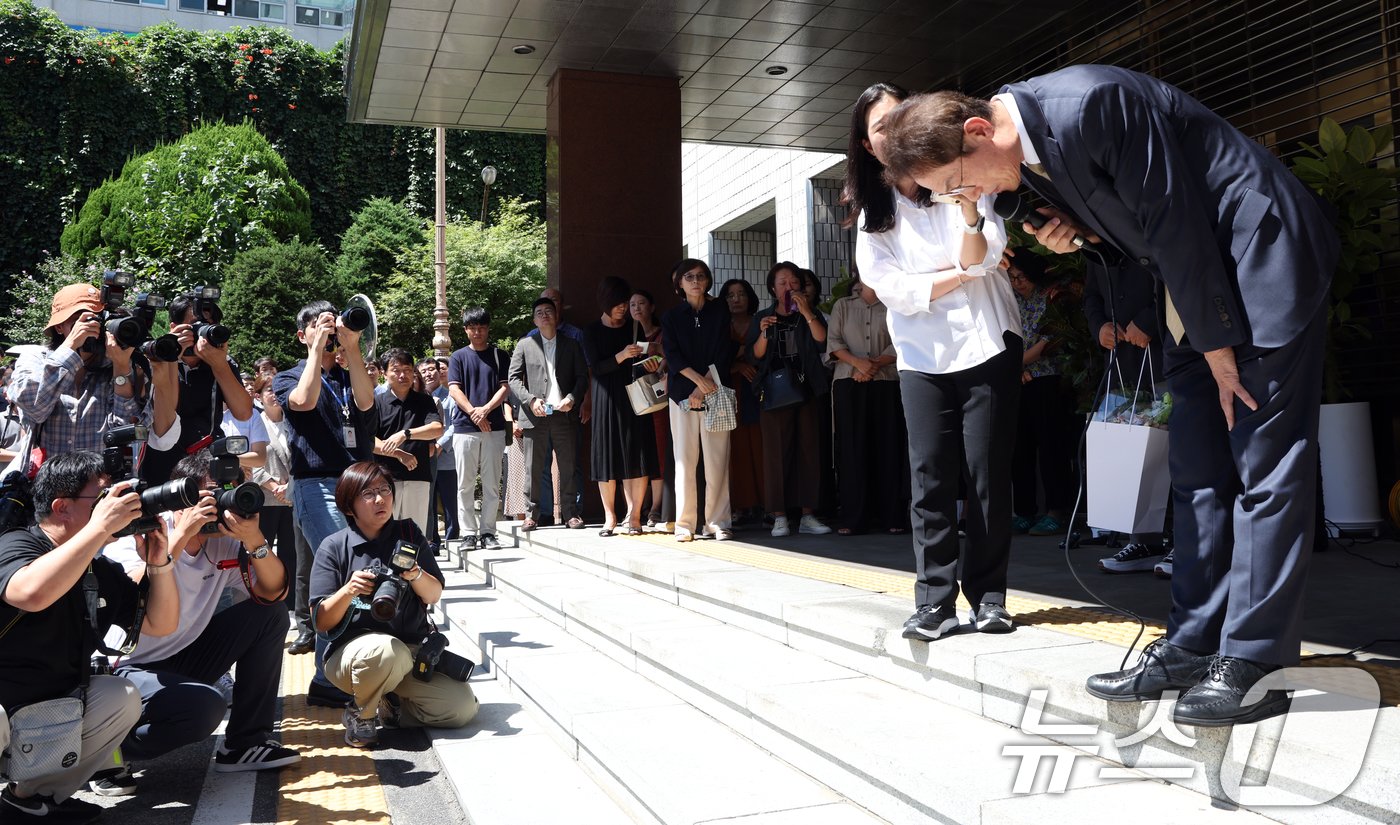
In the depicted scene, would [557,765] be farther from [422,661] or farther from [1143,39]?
[1143,39]

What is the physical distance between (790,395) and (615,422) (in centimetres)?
154

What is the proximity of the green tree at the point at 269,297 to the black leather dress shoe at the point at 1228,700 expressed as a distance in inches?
954

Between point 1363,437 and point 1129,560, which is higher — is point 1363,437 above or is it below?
above

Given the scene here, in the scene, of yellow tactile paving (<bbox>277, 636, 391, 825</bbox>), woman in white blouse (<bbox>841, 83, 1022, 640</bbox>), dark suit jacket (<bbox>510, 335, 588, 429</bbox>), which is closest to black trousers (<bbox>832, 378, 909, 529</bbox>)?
dark suit jacket (<bbox>510, 335, 588, 429</bbox>)

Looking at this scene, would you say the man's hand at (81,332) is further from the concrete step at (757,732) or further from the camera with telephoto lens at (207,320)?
the concrete step at (757,732)

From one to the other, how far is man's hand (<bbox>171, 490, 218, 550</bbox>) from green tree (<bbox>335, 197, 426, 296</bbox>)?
24.9 metres

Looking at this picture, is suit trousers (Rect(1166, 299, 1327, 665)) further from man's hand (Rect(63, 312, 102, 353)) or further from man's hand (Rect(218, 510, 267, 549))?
man's hand (Rect(63, 312, 102, 353))

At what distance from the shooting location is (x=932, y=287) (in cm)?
351

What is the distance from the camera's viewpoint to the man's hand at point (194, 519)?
3682mm

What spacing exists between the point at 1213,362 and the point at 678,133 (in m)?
7.78

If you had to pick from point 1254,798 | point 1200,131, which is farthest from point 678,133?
point 1254,798

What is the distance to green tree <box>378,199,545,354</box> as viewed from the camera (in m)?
27.0

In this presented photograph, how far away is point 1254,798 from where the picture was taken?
2.17m

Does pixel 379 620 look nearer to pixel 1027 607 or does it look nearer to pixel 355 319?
pixel 355 319
